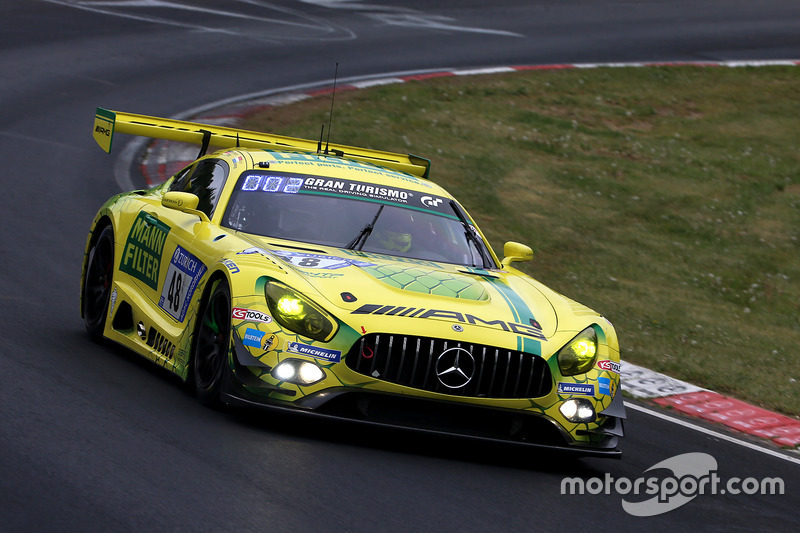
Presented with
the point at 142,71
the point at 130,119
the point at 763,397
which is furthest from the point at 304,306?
the point at 142,71

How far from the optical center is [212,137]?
27.8ft

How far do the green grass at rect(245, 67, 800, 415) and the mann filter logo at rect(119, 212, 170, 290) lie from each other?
441cm

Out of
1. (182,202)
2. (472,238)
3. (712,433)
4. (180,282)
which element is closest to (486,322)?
(472,238)

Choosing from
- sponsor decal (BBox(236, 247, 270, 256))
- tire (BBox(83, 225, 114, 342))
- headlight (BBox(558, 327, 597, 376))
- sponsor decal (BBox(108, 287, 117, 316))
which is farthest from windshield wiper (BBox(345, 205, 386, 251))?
tire (BBox(83, 225, 114, 342))

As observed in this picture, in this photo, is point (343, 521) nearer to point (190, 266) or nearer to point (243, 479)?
point (243, 479)

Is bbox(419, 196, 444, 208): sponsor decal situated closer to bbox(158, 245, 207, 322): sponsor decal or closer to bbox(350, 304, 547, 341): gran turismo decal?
bbox(158, 245, 207, 322): sponsor decal

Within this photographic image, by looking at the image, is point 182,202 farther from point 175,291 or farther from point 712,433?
point 712,433

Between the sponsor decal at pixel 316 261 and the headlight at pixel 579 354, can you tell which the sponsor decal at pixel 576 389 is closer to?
the headlight at pixel 579 354

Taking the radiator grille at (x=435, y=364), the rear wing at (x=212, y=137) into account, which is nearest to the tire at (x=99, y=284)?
the rear wing at (x=212, y=137)

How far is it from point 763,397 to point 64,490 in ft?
20.6

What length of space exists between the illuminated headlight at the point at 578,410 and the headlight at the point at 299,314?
124cm

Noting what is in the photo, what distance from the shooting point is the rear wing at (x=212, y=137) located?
323 inches

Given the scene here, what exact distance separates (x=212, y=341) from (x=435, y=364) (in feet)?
4.09

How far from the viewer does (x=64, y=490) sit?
15.3ft
